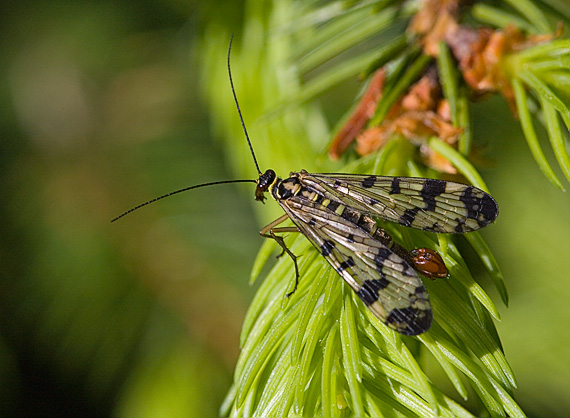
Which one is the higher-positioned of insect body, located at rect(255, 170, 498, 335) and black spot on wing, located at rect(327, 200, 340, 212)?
black spot on wing, located at rect(327, 200, 340, 212)

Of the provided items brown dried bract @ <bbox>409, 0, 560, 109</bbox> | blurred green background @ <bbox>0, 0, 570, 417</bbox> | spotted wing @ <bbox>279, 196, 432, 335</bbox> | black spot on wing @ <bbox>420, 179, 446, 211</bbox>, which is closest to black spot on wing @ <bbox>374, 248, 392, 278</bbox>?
spotted wing @ <bbox>279, 196, 432, 335</bbox>

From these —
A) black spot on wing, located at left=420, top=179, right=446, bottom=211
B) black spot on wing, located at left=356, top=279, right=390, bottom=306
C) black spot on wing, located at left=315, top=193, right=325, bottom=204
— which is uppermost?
black spot on wing, located at left=315, top=193, right=325, bottom=204

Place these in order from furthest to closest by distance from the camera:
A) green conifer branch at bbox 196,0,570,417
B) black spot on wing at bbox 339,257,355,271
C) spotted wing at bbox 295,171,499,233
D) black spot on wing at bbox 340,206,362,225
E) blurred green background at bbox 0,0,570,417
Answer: blurred green background at bbox 0,0,570,417 → black spot on wing at bbox 340,206,362,225 → spotted wing at bbox 295,171,499,233 → black spot on wing at bbox 339,257,355,271 → green conifer branch at bbox 196,0,570,417

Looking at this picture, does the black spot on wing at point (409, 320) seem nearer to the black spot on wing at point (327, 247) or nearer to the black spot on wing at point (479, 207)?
the black spot on wing at point (327, 247)

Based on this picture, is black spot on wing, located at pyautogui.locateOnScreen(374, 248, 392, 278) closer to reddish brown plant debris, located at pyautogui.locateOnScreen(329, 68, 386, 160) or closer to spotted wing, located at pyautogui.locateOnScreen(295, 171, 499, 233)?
spotted wing, located at pyautogui.locateOnScreen(295, 171, 499, 233)

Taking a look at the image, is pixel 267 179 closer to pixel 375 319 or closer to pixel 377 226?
pixel 377 226

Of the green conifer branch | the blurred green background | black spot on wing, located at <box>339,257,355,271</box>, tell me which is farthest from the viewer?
the blurred green background

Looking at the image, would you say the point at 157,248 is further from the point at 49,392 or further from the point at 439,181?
the point at 439,181
